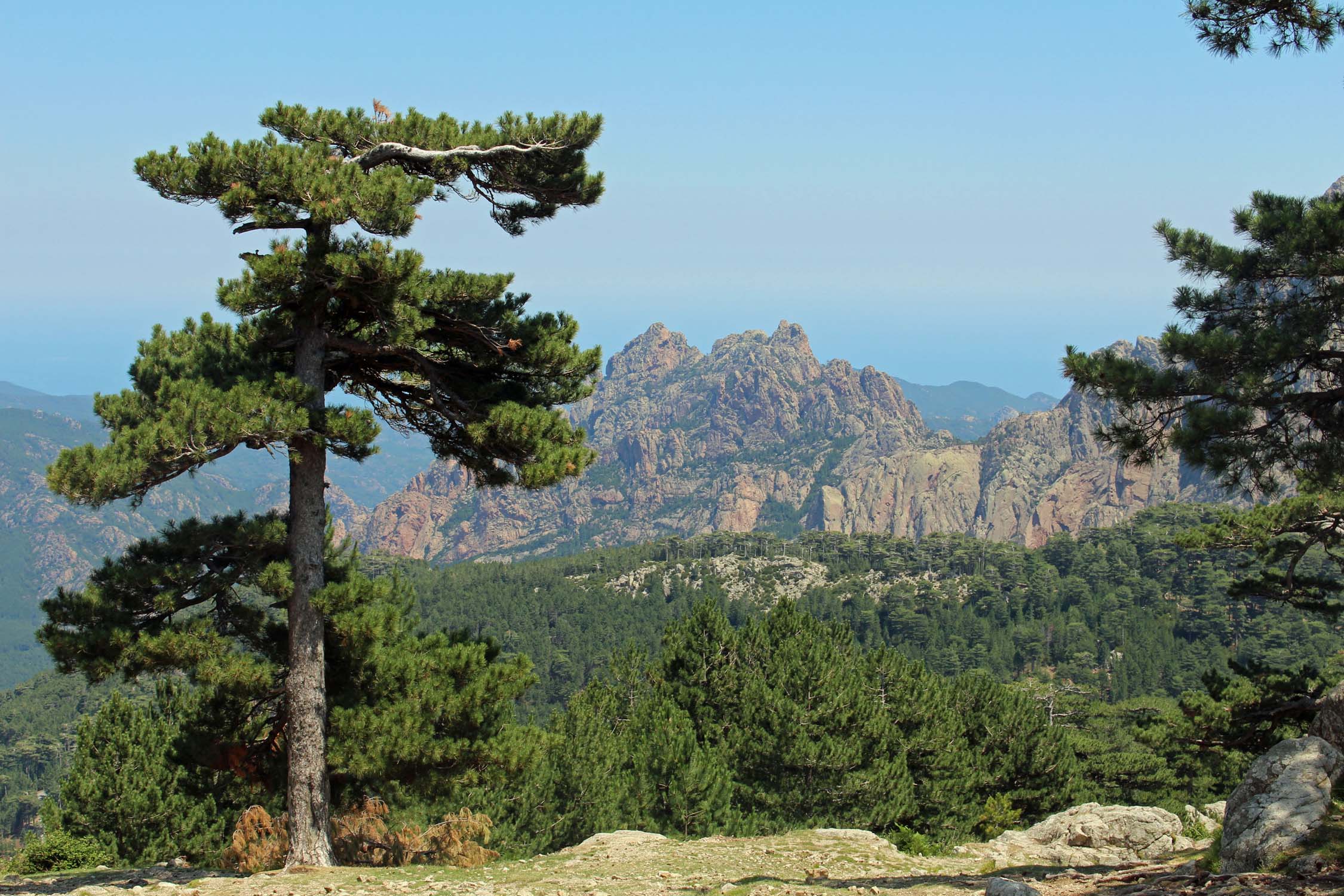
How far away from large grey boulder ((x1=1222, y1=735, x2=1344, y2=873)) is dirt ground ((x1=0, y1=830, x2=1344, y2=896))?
55 centimetres

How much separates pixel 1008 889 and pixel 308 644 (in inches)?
313

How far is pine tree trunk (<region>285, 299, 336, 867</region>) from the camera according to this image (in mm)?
11625

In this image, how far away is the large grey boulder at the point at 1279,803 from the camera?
9.17 meters

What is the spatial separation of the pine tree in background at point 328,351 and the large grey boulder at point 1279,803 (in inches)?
304

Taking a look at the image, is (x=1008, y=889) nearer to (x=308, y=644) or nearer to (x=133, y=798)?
(x=308, y=644)

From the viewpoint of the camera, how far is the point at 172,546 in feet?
38.8

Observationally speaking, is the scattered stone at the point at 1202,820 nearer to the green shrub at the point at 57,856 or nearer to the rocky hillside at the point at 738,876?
the rocky hillside at the point at 738,876

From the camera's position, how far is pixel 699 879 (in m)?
11.4

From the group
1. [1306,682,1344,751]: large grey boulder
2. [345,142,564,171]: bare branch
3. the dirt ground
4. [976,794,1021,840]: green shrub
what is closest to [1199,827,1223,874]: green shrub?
the dirt ground

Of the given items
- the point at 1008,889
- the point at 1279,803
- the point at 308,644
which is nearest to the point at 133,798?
the point at 308,644

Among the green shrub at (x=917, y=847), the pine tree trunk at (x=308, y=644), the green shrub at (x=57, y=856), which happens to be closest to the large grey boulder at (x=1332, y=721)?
the green shrub at (x=917, y=847)

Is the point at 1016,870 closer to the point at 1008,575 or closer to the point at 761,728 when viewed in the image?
the point at 761,728

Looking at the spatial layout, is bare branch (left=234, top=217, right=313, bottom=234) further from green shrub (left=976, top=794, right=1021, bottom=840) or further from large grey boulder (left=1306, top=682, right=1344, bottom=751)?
green shrub (left=976, top=794, right=1021, bottom=840)

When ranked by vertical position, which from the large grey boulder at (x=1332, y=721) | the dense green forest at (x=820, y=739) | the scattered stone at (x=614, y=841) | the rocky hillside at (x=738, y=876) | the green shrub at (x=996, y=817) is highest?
the large grey boulder at (x=1332, y=721)
